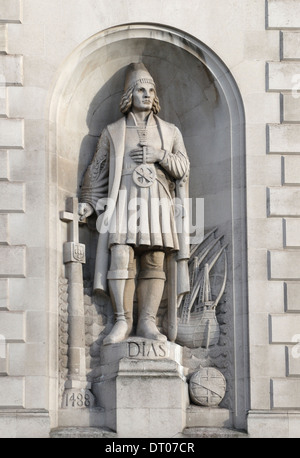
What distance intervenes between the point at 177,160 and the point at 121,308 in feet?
7.51

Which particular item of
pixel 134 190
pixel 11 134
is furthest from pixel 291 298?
pixel 11 134

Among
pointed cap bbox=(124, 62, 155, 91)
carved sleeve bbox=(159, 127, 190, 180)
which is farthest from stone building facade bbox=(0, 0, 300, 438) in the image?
carved sleeve bbox=(159, 127, 190, 180)

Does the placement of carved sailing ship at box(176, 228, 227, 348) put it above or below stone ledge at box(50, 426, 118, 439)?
above

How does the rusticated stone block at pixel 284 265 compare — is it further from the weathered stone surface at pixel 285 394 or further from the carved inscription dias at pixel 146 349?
the carved inscription dias at pixel 146 349

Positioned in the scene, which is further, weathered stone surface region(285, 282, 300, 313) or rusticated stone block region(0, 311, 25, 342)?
weathered stone surface region(285, 282, 300, 313)

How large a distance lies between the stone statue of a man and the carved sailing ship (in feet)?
0.66

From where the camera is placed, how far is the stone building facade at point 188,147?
20922mm

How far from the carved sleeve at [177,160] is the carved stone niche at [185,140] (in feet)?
1.24

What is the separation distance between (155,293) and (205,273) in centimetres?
78

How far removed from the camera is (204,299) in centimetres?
2167

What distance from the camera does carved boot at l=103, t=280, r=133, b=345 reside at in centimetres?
2139

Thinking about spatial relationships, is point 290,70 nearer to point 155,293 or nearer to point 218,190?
point 218,190

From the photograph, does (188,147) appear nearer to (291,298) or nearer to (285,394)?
(291,298)

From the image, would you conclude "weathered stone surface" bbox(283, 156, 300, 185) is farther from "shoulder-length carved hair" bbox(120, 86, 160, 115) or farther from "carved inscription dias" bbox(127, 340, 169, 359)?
"carved inscription dias" bbox(127, 340, 169, 359)
